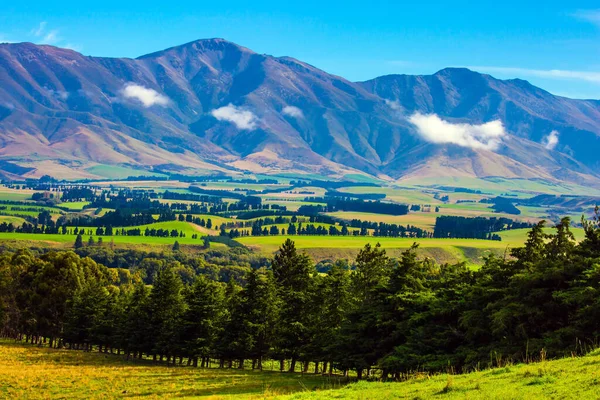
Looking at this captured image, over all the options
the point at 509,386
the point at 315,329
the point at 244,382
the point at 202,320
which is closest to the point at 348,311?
the point at 315,329

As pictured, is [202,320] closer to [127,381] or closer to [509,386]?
[127,381]

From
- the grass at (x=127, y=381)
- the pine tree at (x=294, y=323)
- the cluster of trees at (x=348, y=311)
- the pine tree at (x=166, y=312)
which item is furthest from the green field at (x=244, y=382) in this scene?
the cluster of trees at (x=348, y=311)

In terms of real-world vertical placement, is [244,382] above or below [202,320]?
below

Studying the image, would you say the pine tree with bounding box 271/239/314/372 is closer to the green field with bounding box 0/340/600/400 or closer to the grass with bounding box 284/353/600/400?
the green field with bounding box 0/340/600/400

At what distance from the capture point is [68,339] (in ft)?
296

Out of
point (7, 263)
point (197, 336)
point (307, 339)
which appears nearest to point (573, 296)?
point (307, 339)

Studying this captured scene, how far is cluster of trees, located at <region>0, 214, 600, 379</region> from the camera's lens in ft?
137

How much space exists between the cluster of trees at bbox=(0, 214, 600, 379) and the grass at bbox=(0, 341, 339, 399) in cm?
523

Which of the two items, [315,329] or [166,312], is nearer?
[315,329]

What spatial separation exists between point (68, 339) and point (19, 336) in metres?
23.2

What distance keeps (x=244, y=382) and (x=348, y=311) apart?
10605 millimetres

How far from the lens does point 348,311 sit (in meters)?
56.8

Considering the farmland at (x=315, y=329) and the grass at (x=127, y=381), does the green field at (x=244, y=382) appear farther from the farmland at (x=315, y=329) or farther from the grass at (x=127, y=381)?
the farmland at (x=315, y=329)

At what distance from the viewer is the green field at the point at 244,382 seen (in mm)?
26594
